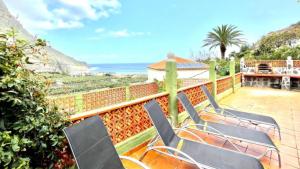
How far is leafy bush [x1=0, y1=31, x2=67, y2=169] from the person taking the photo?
1629 millimetres

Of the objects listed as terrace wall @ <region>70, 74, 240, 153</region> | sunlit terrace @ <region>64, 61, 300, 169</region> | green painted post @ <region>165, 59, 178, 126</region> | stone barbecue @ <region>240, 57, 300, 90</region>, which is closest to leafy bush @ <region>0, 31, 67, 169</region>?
sunlit terrace @ <region>64, 61, 300, 169</region>

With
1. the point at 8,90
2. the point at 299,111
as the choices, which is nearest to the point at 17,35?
the point at 8,90

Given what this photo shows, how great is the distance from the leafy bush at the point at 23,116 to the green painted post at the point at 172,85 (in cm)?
310

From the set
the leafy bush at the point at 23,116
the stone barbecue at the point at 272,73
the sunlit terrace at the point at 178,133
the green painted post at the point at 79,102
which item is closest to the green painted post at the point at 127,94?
the green painted post at the point at 79,102

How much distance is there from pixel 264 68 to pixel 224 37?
44.7 ft

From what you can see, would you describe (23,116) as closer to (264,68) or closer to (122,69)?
(264,68)

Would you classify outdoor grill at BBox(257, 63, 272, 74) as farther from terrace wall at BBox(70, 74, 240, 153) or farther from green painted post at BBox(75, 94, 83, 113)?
green painted post at BBox(75, 94, 83, 113)

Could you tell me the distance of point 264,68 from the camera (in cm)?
1330

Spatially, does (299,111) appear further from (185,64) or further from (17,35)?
(185,64)

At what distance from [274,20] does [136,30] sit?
47721mm

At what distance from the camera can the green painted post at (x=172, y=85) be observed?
4891mm

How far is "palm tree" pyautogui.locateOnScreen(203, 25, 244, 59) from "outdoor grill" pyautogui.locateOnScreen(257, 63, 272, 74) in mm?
13320

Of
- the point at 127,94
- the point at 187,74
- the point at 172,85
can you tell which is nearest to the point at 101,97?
the point at 127,94

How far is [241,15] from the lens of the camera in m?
33.4
